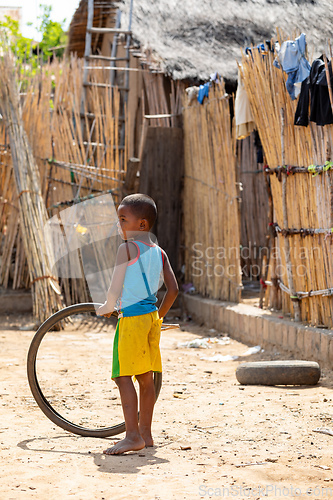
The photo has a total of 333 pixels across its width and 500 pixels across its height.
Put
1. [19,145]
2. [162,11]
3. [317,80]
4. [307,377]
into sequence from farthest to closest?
[162,11]
[19,145]
[317,80]
[307,377]

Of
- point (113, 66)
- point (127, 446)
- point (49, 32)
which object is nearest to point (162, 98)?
point (113, 66)

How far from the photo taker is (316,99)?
438cm

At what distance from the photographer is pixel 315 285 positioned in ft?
15.6

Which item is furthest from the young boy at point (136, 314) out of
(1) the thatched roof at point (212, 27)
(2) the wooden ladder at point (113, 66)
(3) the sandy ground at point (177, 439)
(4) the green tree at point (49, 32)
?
(4) the green tree at point (49, 32)

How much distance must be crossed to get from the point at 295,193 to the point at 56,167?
10.6 ft

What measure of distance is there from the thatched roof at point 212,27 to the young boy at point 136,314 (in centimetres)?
537

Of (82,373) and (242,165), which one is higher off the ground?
(242,165)

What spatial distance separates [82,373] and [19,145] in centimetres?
329

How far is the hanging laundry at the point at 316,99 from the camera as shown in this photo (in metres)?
4.26

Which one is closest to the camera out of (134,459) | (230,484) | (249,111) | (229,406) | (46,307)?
(230,484)

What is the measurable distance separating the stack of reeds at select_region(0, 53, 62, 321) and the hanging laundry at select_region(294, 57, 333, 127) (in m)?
3.20

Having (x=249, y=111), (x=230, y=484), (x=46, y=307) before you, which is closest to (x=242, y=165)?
(x=249, y=111)

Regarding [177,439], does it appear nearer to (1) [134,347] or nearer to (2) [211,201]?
→ (1) [134,347]

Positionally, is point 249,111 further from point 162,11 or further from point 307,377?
point 162,11
